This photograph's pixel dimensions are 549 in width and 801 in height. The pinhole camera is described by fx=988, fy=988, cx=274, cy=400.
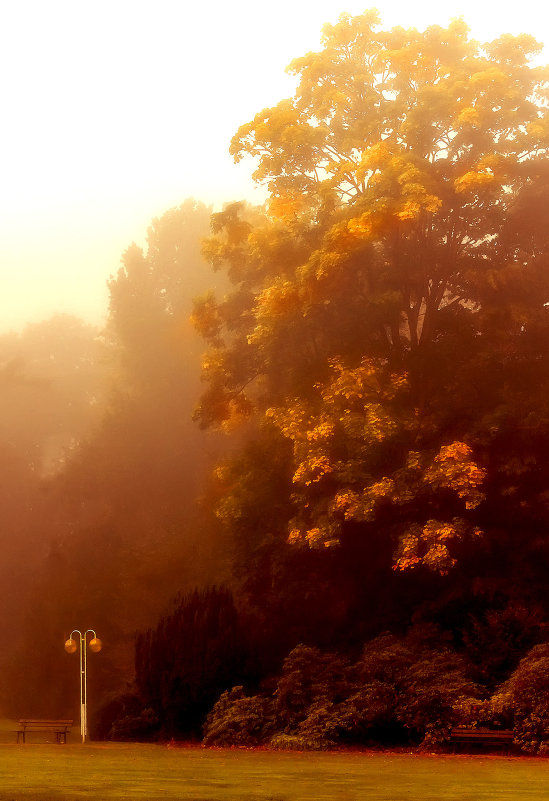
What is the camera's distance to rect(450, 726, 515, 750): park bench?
62.3ft

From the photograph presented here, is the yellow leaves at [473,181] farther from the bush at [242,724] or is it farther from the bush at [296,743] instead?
the bush at [296,743]

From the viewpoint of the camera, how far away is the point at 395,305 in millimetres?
28234

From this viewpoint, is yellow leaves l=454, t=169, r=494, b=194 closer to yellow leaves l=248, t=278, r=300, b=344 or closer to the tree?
yellow leaves l=248, t=278, r=300, b=344

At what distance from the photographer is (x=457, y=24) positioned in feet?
97.9

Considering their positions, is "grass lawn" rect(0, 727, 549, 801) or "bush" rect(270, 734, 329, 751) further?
"bush" rect(270, 734, 329, 751)

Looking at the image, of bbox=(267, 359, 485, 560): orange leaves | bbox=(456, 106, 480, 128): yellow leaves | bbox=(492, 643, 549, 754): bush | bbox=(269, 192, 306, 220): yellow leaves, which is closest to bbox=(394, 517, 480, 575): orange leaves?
bbox=(267, 359, 485, 560): orange leaves

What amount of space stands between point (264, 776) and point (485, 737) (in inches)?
268

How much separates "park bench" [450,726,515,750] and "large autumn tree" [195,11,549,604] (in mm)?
5061

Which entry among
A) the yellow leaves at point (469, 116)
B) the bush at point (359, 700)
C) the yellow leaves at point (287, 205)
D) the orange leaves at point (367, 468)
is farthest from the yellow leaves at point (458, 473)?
the yellow leaves at point (287, 205)

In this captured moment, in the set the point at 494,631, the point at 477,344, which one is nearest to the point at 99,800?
the point at 494,631

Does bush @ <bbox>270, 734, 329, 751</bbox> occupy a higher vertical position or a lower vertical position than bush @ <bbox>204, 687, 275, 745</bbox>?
lower

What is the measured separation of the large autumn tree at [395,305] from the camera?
25.4 metres

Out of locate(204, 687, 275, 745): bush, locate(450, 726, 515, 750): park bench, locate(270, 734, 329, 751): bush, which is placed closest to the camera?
locate(450, 726, 515, 750): park bench

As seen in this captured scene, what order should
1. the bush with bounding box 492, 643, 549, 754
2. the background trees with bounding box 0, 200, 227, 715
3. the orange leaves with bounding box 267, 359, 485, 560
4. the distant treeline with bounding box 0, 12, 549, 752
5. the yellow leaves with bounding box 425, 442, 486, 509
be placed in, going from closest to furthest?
the bush with bounding box 492, 643, 549, 754, the distant treeline with bounding box 0, 12, 549, 752, the yellow leaves with bounding box 425, 442, 486, 509, the orange leaves with bounding box 267, 359, 485, 560, the background trees with bounding box 0, 200, 227, 715
